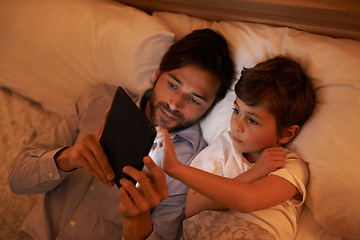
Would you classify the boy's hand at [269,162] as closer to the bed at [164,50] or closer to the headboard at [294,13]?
the bed at [164,50]

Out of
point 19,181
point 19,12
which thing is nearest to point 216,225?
point 19,181

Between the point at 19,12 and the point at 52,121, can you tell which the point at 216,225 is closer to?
the point at 52,121

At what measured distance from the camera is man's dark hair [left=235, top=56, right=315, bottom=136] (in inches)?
42.4

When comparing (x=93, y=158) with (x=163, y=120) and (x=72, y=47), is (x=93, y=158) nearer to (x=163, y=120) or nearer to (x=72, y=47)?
(x=163, y=120)

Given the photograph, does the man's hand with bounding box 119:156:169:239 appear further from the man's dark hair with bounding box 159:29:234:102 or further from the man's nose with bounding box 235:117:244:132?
the man's dark hair with bounding box 159:29:234:102

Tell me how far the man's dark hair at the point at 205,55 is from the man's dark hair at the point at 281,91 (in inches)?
7.8

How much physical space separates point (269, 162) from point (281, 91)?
0.87 feet

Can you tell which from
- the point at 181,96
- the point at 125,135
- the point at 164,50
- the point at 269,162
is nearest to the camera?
the point at 125,135

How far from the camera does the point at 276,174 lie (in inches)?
40.4

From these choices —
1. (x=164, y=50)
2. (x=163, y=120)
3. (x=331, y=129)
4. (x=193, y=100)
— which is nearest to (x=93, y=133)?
(x=163, y=120)

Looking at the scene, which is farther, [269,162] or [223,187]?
[269,162]

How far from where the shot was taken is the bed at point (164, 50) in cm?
105

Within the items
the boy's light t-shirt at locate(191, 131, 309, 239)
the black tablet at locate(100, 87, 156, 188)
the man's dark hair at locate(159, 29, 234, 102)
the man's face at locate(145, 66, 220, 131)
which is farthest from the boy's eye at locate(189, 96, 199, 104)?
the black tablet at locate(100, 87, 156, 188)

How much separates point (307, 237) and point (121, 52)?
1.14 meters
